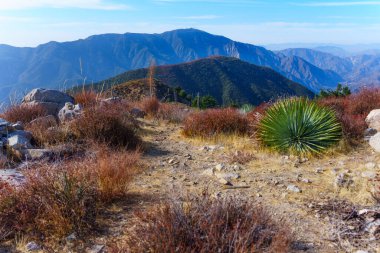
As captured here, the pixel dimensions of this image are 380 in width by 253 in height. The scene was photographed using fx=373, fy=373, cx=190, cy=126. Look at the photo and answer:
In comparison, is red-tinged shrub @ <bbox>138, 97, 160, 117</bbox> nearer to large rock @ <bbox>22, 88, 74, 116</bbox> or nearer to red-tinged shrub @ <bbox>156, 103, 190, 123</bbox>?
red-tinged shrub @ <bbox>156, 103, 190, 123</bbox>

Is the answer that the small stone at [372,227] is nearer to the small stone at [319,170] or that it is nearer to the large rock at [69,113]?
the small stone at [319,170]

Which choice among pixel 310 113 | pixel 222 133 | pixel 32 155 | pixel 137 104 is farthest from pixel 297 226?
pixel 137 104

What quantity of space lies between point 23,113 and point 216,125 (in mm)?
4695

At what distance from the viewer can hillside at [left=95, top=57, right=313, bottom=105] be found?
12718 centimetres

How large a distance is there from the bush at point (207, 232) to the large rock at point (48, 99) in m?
7.39

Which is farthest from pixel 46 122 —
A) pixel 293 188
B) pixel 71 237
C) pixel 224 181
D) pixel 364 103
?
pixel 364 103

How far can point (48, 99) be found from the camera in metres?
10.4

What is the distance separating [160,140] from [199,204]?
232 inches

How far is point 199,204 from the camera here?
3.30 metres

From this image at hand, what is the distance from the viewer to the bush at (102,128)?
7371 millimetres

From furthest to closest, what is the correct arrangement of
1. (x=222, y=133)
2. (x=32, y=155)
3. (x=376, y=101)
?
(x=376, y=101) → (x=222, y=133) → (x=32, y=155)

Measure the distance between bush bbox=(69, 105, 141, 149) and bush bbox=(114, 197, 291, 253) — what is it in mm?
4214

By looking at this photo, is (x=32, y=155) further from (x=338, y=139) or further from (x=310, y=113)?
(x=338, y=139)

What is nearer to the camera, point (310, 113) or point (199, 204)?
point (199, 204)
